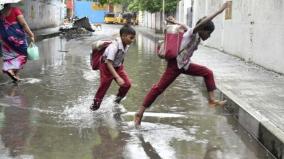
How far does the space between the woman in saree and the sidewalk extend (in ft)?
13.1

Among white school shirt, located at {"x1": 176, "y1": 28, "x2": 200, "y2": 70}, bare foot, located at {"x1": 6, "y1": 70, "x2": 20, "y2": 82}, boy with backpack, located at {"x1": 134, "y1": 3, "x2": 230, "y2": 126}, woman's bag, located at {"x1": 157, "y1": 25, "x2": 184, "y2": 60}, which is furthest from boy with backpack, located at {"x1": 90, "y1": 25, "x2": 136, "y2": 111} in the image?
bare foot, located at {"x1": 6, "y1": 70, "x2": 20, "y2": 82}

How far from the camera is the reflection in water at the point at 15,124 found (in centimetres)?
585

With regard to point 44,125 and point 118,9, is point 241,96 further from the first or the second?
point 118,9

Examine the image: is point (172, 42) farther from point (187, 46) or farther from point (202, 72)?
point (202, 72)

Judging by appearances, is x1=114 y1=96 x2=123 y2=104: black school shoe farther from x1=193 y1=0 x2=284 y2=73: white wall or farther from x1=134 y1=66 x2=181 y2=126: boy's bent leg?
x1=193 y1=0 x2=284 y2=73: white wall

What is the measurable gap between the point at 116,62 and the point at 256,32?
736 centimetres

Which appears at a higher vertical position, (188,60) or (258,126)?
(188,60)

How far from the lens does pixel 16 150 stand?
5.64 metres

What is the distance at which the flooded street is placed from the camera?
18.8ft

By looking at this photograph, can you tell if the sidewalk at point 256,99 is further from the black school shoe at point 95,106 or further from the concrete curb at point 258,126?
the black school shoe at point 95,106

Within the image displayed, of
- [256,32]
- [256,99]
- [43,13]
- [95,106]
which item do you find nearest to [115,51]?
[95,106]

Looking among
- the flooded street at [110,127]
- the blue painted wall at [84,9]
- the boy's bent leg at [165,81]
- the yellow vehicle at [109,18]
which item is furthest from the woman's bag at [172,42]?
the blue painted wall at [84,9]

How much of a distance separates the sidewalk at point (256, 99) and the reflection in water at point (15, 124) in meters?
2.75

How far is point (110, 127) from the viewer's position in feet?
22.5
